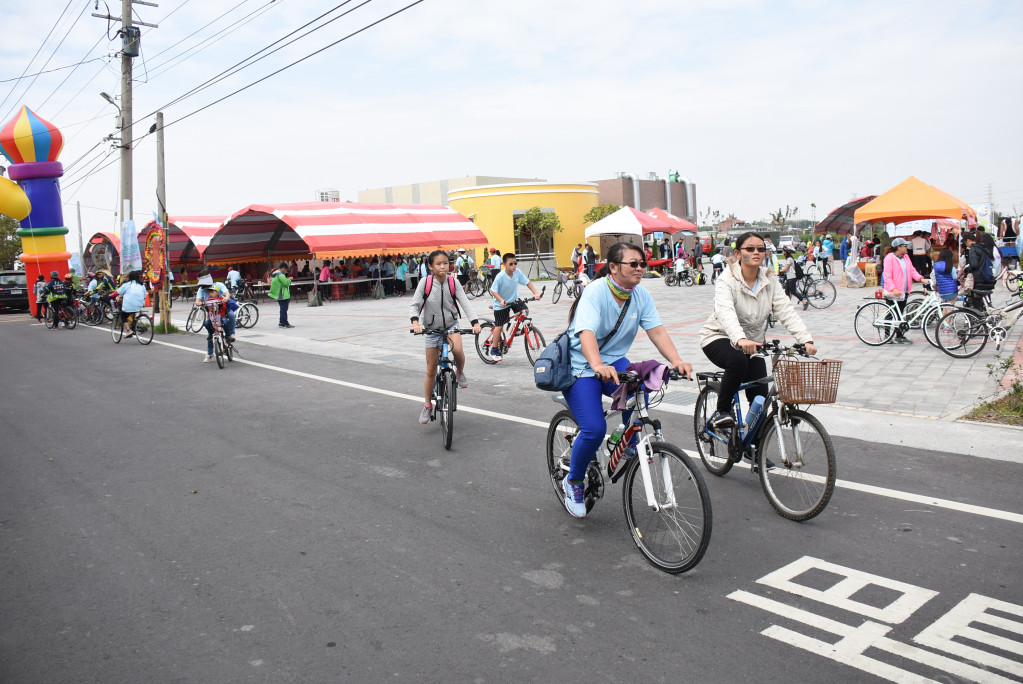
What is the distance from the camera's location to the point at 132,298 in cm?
1781

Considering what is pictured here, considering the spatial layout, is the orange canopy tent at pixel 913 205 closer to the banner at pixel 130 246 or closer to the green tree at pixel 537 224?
the banner at pixel 130 246

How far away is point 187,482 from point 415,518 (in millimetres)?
2281

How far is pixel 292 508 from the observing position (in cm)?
555

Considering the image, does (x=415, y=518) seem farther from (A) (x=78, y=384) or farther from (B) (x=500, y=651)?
(A) (x=78, y=384)

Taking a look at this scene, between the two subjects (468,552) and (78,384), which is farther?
(78,384)

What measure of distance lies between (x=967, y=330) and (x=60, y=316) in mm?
24577

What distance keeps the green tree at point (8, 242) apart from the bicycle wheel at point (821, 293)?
6038cm

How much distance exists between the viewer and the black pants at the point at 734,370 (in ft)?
17.3

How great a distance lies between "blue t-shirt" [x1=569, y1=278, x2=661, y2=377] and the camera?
448 centimetres

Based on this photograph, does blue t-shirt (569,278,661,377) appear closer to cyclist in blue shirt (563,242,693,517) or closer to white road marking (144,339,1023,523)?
cyclist in blue shirt (563,242,693,517)

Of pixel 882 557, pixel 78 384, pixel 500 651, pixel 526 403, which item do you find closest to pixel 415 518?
pixel 500 651

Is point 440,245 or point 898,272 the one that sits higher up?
point 440,245

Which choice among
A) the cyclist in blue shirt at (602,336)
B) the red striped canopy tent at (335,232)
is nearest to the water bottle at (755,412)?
the cyclist in blue shirt at (602,336)

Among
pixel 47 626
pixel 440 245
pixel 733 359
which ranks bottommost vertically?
pixel 47 626
